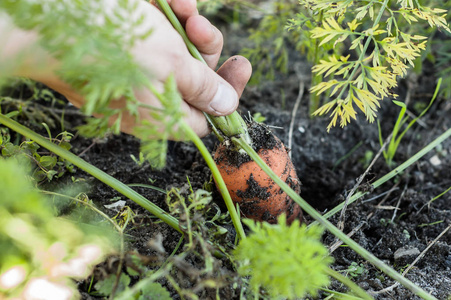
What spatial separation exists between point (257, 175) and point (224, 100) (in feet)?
1.03

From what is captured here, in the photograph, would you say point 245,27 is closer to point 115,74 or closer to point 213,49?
point 213,49

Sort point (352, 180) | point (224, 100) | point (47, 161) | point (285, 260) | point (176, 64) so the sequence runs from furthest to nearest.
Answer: point (352, 180) → point (47, 161) → point (224, 100) → point (176, 64) → point (285, 260)

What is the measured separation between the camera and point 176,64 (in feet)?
3.76

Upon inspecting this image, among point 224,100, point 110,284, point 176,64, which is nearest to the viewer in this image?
point 110,284

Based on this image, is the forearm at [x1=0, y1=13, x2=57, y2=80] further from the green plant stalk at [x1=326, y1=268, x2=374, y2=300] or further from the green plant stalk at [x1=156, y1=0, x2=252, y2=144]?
the green plant stalk at [x1=326, y1=268, x2=374, y2=300]

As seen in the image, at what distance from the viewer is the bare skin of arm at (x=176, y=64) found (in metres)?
1.05

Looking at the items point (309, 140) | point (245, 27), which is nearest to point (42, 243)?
point (309, 140)

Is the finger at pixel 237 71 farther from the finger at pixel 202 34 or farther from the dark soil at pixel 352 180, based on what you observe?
the dark soil at pixel 352 180

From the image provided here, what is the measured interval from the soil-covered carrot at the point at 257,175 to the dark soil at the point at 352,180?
104 mm

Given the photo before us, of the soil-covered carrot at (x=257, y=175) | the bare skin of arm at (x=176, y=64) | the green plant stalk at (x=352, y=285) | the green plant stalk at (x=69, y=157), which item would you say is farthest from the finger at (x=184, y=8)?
the green plant stalk at (x=352, y=285)

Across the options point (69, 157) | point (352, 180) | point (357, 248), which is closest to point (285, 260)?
point (357, 248)

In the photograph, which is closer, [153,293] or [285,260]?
[285,260]

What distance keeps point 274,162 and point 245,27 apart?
6.17 feet

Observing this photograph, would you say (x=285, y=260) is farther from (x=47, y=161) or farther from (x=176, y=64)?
(x=47, y=161)
